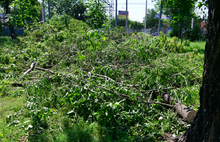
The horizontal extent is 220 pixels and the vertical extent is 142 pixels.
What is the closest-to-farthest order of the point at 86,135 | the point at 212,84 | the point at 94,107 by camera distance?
the point at 212,84 < the point at 86,135 < the point at 94,107

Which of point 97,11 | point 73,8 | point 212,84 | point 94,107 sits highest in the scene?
point 73,8

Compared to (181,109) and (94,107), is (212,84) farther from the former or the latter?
(94,107)

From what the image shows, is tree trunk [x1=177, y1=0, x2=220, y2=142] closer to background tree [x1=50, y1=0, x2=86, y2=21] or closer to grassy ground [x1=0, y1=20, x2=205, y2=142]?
grassy ground [x1=0, y1=20, x2=205, y2=142]

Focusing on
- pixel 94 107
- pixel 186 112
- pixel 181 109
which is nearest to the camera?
pixel 186 112

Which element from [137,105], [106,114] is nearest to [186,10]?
[137,105]

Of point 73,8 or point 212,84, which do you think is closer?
point 212,84

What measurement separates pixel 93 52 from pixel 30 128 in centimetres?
295

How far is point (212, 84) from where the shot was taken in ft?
6.53

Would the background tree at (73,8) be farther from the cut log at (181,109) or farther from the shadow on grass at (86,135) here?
the shadow on grass at (86,135)

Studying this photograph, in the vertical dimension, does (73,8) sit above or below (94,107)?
above

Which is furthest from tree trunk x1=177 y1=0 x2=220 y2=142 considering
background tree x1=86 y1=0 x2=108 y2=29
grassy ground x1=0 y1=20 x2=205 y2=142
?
background tree x1=86 y1=0 x2=108 y2=29

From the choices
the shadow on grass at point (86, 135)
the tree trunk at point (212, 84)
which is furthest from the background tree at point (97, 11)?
the tree trunk at point (212, 84)

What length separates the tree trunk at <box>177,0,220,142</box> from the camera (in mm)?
1928

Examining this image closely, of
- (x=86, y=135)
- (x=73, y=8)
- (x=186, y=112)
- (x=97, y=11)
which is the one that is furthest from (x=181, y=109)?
(x=73, y=8)
